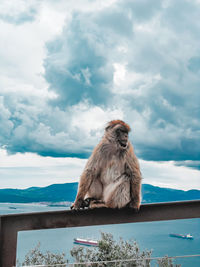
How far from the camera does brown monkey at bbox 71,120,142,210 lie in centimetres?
401

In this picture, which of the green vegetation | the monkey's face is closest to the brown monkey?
the monkey's face

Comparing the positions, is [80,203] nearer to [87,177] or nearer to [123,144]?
[87,177]

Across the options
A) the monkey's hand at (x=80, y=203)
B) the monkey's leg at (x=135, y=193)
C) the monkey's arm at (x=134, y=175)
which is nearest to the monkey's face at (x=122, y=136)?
the monkey's arm at (x=134, y=175)

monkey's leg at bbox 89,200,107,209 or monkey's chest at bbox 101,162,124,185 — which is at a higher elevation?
monkey's chest at bbox 101,162,124,185

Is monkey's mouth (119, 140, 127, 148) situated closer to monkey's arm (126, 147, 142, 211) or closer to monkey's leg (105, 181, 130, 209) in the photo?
monkey's arm (126, 147, 142, 211)

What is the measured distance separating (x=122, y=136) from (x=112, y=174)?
23.4 inches

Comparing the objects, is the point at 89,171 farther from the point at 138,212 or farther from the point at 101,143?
the point at 138,212

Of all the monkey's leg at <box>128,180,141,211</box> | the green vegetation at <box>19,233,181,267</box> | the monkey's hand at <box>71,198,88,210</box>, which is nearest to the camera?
the monkey's leg at <box>128,180,141,211</box>

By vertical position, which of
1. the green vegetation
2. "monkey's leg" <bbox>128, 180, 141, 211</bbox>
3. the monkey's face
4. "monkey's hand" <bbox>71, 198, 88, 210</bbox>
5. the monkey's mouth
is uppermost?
the monkey's face

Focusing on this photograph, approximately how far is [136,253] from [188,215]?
23.4ft

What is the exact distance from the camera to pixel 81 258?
29.3ft

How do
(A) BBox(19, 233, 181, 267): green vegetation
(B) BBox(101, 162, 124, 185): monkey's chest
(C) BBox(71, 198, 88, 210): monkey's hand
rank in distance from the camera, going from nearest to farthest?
1. (C) BBox(71, 198, 88, 210): monkey's hand
2. (B) BBox(101, 162, 124, 185): monkey's chest
3. (A) BBox(19, 233, 181, 267): green vegetation

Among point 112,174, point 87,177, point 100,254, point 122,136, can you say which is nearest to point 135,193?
point 112,174

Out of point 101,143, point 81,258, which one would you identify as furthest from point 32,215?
point 81,258
